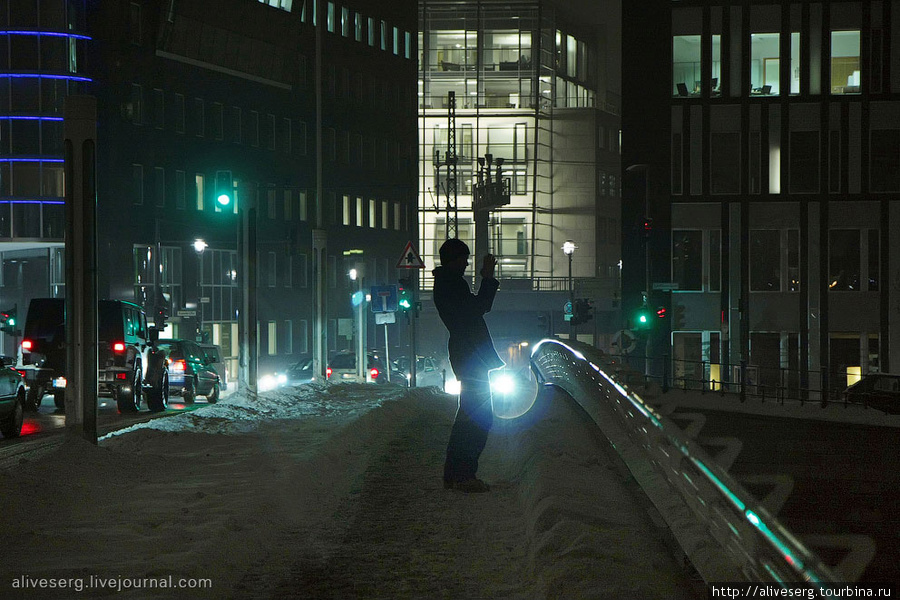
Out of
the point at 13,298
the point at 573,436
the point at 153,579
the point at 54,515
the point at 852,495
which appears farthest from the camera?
the point at 13,298

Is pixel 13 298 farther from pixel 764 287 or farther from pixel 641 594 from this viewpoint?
pixel 641 594

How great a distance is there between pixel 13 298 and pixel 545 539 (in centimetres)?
5333

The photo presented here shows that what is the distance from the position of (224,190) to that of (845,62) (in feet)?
109

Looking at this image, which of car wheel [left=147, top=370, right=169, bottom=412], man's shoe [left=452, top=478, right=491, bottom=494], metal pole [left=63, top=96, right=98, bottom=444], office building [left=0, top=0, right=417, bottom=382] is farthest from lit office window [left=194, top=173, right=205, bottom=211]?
man's shoe [left=452, top=478, right=491, bottom=494]

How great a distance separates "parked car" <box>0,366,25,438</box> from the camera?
54.3ft

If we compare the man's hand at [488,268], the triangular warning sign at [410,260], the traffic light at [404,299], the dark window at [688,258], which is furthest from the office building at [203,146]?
the man's hand at [488,268]

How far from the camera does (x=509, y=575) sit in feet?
21.5

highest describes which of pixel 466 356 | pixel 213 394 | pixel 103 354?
pixel 466 356

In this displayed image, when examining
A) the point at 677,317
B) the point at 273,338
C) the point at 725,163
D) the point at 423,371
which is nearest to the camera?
the point at 677,317

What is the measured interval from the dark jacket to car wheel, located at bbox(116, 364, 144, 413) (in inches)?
599

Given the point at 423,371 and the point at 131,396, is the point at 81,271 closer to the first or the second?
the point at 131,396

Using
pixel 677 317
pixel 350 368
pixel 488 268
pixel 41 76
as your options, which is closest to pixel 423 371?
pixel 350 368

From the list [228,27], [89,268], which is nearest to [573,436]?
[89,268]

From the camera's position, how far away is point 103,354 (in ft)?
74.6
